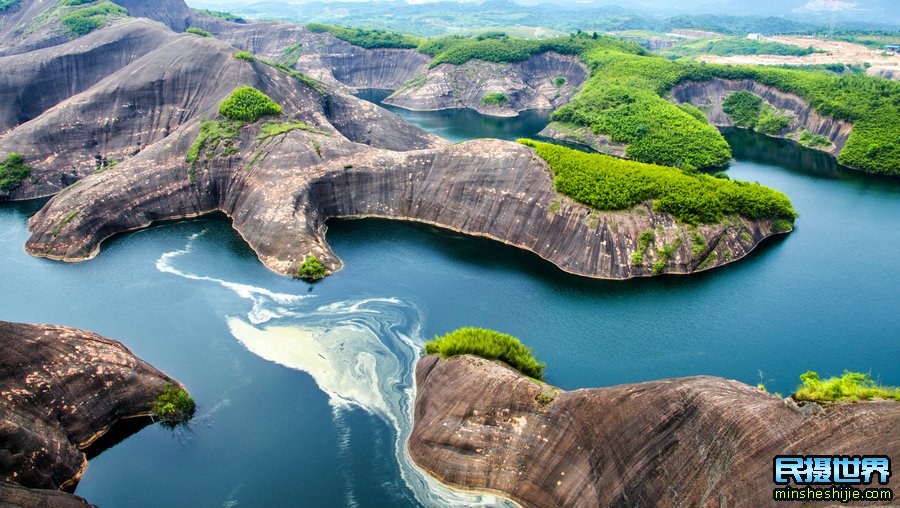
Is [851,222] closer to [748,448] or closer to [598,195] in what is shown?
[598,195]

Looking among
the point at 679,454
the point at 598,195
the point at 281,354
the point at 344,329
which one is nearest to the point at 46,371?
the point at 281,354

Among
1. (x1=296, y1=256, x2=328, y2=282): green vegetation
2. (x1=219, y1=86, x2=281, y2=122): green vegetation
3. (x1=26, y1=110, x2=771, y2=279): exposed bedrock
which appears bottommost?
(x1=296, y1=256, x2=328, y2=282): green vegetation

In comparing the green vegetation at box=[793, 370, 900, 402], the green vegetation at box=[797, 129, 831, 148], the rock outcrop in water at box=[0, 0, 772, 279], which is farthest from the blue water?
the green vegetation at box=[797, 129, 831, 148]

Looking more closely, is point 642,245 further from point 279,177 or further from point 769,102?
point 769,102

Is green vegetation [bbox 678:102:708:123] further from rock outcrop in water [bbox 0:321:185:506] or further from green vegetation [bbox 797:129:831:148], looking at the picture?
rock outcrop in water [bbox 0:321:185:506]

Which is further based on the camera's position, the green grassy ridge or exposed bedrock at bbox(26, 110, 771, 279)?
the green grassy ridge
